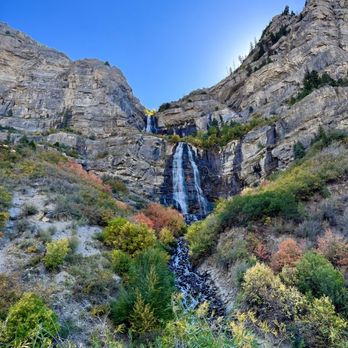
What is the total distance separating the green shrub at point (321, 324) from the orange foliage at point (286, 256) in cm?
276

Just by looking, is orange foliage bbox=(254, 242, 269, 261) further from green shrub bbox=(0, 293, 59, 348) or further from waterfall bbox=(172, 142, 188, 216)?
waterfall bbox=(172, 142, 188, 216)

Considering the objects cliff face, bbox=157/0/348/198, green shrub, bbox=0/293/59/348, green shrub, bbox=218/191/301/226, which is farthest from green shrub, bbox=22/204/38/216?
cliff face, bbox=157/0/348/198

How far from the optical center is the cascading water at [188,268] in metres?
11.9

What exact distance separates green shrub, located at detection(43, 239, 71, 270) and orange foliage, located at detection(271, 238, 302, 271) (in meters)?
7.53

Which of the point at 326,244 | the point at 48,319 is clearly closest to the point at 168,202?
the point at 326,244

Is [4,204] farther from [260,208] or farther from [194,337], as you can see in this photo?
[194,337]

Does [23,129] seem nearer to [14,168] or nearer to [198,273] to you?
[14,168]

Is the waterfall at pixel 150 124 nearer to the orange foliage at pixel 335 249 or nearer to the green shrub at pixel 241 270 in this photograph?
the green shrub at pixel 241 270

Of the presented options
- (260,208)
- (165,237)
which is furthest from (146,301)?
(165,237)

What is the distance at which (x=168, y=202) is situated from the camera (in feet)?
106

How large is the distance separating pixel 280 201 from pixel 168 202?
1769 cm

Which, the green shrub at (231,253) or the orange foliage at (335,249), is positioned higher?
the orange foliage at (335,249)

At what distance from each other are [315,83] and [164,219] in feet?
81.8

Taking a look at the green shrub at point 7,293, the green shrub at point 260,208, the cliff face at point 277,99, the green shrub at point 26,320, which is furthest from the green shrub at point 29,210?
the cliff face at point 277,99
